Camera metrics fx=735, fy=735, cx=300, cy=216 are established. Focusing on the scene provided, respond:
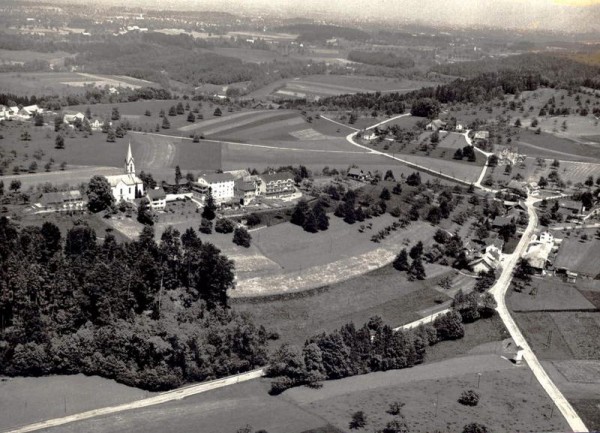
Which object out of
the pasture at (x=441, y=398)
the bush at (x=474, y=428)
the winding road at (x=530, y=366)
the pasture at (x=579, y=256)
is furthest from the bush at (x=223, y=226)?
the bush at (x=474, y=428)

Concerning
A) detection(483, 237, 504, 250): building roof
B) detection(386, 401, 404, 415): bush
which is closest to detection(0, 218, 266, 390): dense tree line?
detection(386, 401, 404, 415): bush

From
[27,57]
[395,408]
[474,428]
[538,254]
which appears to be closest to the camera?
[474,428]

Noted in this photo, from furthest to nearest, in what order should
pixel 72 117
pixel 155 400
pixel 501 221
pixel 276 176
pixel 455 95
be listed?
1. pixel 455 95
2. pixel 72 117
3. pixel 276 176
4. pixel 501 221
5. pixel 155 400

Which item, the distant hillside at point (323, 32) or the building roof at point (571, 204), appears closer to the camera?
the building roof at point (571, 204)

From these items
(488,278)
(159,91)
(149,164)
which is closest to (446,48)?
(159,91)

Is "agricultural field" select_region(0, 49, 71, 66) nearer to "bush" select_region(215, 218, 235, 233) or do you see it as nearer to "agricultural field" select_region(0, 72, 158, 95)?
"agricultural field" select_region(0, 72, 158, 95)

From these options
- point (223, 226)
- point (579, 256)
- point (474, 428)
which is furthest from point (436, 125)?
point (474, 428)

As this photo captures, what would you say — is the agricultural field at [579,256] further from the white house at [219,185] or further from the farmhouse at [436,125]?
the farmhouse at [436,125]

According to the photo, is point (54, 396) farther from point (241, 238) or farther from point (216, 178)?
point (216, 178)
